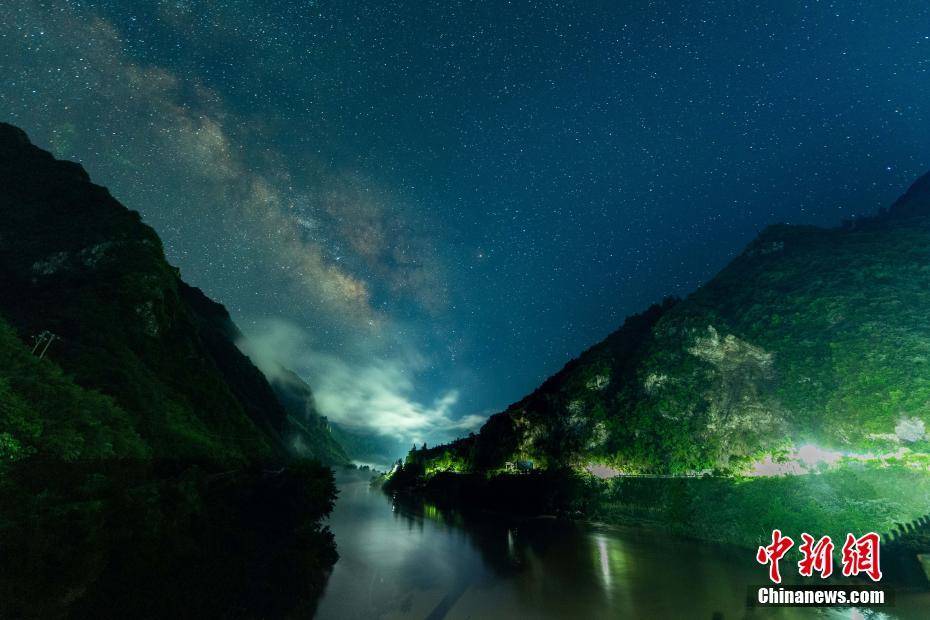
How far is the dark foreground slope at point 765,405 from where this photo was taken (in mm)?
37500

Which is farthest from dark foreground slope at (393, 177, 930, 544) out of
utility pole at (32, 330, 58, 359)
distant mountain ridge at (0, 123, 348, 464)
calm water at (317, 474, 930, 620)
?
utility pole at (32, 330, 58, 359)

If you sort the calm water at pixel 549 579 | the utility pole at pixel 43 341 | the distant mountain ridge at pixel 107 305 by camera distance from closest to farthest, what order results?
1. the calm water at pixel 549 579
2. the utility pole at pixel 43 341
3. the distant mountain ridge at pixel 107 305

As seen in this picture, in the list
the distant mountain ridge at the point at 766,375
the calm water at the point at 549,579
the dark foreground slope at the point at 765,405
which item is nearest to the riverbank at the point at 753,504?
the dark foreground slope at the point at 765,405

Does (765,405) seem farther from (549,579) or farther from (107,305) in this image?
(107,305)

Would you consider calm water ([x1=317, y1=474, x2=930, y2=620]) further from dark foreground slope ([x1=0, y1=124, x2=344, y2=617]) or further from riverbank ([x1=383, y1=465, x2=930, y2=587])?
dark foreground slope ([x1=0, y1=124, x2=344, y2=617])

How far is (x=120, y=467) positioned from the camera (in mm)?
17594

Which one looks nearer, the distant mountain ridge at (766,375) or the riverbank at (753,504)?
the riverbank at (753,504)

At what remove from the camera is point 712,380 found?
216 ft

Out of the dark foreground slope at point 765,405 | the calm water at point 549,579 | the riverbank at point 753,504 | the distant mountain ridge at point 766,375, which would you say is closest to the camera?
the calm water at point 549,579

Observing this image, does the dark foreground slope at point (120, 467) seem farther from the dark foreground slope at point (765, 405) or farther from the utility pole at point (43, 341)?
the dark foreground slope at point (765, 405)

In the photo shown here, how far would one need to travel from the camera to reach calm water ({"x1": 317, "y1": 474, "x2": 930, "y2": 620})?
810 inches

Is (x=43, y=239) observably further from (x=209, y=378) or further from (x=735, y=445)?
(x=735, y=445)

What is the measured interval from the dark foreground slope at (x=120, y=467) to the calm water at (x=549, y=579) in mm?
5192

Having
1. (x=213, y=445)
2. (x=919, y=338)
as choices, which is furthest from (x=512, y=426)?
(x=919, y=338)
